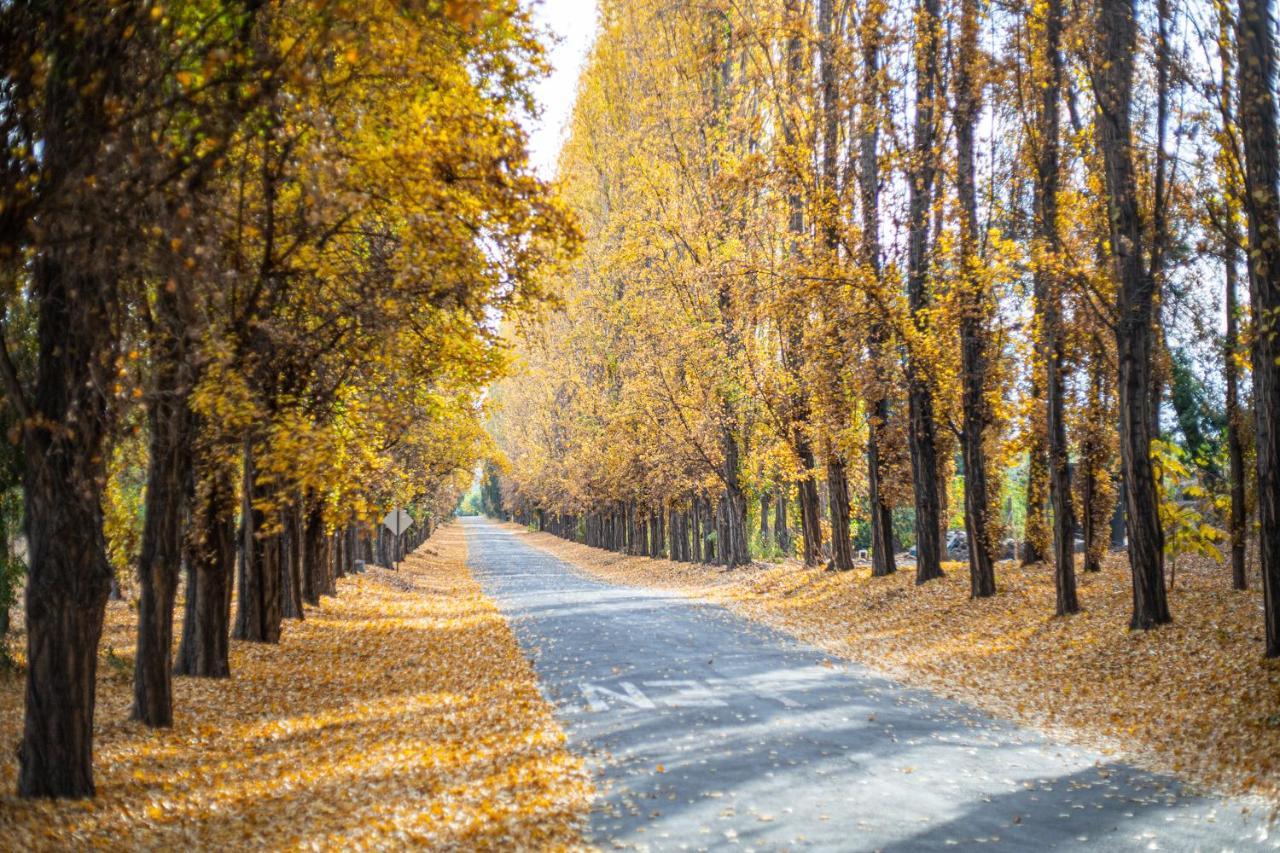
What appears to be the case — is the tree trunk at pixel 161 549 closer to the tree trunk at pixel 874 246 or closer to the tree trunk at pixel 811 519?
the tree trunk at pixel 874 246

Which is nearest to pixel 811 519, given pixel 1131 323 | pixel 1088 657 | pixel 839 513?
pixel 839 513

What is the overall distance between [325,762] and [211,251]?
5.27m

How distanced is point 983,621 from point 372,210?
1333cm

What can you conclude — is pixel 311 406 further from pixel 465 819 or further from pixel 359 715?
pixel 465 819

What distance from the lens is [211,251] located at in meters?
6.91

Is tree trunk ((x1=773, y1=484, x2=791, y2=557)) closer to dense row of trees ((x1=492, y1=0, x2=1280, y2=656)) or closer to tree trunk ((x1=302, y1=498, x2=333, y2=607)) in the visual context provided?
dense row of trees ((x1=492, y1=0, x2=1280, y2=656))

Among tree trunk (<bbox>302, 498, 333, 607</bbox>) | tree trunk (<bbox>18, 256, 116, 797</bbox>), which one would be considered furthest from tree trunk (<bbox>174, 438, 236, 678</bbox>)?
tree trunk (<bbox>302, 498, 333, 607</bbox>)

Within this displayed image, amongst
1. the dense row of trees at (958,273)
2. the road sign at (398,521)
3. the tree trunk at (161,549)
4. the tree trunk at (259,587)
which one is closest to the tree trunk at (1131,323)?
the dense row of trees at (958,273)

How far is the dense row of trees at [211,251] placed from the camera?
234 inches

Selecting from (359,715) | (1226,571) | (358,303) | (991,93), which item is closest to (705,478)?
(1226,571)

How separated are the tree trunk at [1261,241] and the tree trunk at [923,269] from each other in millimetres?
8931

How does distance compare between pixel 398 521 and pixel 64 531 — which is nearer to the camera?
pixel 64 531

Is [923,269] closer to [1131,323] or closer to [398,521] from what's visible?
[1131,323]

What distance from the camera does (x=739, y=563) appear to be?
35812mm
